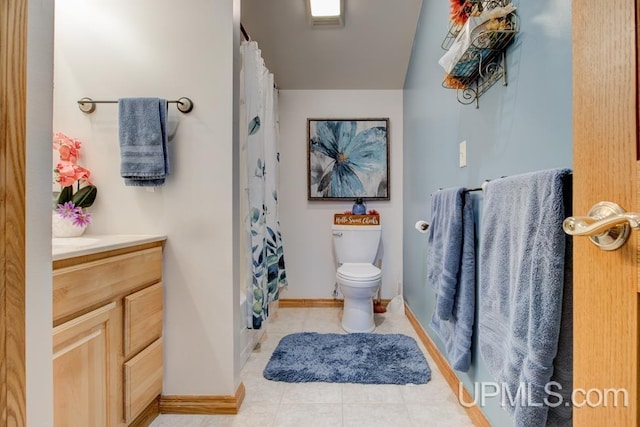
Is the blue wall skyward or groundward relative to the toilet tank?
skyward

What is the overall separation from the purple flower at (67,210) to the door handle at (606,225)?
5.44ft

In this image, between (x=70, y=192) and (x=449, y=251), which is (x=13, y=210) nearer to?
(x=70, y=192)

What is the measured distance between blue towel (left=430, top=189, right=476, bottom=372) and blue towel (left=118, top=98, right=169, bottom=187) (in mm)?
1330

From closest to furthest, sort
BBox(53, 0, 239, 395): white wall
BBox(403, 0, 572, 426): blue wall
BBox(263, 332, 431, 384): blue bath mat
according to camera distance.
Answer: BBox(403, 0, 572, 426): blue wall, BBox(53, 0, 239, 395): white wall, BBox(263, 332, 431, 384): blue bath mat

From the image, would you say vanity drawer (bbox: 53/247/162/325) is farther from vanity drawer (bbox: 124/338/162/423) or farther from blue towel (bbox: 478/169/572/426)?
blue towel (bbox: 478/169/572/426)

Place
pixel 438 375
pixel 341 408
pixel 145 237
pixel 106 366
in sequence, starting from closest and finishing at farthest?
pixel 106 366 < pixel 145 237 < pixel 341 408 < pixel 438 375

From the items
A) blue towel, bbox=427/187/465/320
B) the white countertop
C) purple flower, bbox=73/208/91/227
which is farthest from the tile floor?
purple flower, bbox=73/208/91/227

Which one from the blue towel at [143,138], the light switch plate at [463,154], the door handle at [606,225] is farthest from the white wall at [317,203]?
the door handle at [606,225]

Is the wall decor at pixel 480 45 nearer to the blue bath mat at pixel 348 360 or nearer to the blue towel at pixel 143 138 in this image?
the blue towel at pixel 143 138

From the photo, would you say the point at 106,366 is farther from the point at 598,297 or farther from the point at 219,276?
the point at 598,297

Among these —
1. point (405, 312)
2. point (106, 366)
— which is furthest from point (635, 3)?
point (405, 312)

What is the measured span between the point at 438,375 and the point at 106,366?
1.59 meters

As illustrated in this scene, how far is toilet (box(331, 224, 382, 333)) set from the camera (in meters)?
2.22

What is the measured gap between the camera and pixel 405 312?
266cm
